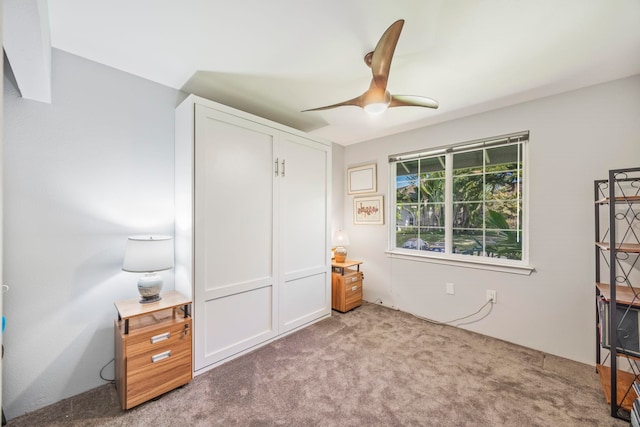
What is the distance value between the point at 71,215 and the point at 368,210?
3056mm

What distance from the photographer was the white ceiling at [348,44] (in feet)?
5.17

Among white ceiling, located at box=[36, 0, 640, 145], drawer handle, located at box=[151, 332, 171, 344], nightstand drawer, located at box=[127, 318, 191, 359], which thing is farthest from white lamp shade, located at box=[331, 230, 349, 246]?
drawer handle, located at box=[151, 332, 171, 344]

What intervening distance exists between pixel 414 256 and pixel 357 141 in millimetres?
1741

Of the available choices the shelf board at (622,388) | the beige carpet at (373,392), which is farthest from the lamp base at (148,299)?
the shelf board at (622,388)

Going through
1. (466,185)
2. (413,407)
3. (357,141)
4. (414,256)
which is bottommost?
(413,407)

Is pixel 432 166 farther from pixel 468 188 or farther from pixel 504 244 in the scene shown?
pixel 504 244

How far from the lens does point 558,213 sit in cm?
247

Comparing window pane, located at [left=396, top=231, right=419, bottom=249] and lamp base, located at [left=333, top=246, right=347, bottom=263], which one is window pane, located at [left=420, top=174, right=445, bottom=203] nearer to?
window pane, located at [left=396, top=231, right=419, bottom=249]

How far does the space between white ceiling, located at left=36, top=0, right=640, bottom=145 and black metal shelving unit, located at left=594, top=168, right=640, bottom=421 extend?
885 millimetres

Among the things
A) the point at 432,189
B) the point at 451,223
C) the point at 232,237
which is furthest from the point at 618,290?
the point at 232,237

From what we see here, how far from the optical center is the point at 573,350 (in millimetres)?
2389

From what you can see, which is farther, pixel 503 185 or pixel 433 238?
pixel 433 238

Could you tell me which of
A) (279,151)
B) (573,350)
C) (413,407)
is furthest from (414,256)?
(279,151)

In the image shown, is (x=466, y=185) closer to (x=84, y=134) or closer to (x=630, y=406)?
(x=630, y=406)
